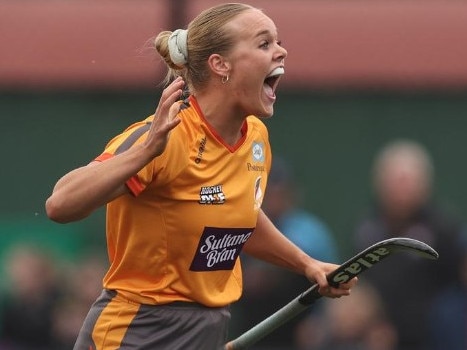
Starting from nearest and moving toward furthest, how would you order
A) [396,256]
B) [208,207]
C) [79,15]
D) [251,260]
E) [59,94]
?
[208,207], [396,256], [251,260], [59,94], [79,15]

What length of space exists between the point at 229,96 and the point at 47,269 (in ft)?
13.1

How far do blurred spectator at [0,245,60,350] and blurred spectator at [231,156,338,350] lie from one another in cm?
120

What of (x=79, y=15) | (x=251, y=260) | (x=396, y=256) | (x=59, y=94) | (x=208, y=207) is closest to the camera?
(x=208, y=207)

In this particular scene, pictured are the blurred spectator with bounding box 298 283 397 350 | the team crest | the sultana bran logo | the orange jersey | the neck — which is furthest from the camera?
the blurred spectator with bounding box 298 283 397 350

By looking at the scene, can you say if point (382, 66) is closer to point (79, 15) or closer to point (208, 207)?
point (79, 15)

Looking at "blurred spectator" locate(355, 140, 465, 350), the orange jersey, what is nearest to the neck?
the orange jersey

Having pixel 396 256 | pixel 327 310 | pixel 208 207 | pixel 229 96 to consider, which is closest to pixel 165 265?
pixel 208 207

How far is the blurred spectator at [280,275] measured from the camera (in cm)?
838

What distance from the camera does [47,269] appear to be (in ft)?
30.4

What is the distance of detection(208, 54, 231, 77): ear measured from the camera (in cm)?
551

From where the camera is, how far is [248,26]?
552 centimetres

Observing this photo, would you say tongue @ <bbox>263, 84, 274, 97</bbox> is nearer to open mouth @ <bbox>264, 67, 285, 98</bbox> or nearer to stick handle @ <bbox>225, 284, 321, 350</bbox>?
open mouth @ <bbox>264, 67, 285, 98</bbox>

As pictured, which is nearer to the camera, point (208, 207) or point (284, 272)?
point (208, 207)

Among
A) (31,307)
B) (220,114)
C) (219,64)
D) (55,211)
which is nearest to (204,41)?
(219,64)
